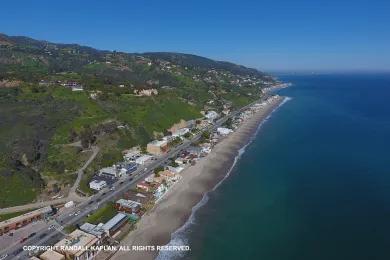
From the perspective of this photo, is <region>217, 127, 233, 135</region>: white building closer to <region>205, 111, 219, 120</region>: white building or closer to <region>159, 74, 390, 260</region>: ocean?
<region>159, 74, 390, 260</region>: ocean

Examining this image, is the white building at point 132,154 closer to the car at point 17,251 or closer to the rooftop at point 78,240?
the rooftop at point 78,240

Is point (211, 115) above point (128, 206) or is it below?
above

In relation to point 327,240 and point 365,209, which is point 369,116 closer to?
point 365,209

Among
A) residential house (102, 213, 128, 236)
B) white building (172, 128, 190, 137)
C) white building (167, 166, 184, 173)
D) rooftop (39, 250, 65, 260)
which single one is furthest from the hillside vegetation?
rooftop (39, 250, 65, 260)

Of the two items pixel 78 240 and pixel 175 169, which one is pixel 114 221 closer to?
pixel 78 240

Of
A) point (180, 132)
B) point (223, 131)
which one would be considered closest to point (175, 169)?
point (180, 132)

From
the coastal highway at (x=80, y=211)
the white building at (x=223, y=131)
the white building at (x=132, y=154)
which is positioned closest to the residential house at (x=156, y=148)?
the coastal highway at (x=80, y=211)

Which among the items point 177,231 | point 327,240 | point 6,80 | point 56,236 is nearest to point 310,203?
point 327,240
